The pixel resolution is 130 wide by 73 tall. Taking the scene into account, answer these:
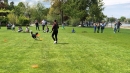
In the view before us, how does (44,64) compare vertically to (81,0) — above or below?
below

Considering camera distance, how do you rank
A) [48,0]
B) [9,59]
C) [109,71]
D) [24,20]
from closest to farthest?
[109,71], [9,59], [24,20], [48,0]

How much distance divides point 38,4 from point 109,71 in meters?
114

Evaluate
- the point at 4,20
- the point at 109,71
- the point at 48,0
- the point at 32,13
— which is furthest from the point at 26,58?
the point at 32,13

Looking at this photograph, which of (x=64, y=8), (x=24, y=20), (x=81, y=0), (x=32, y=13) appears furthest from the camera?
(x=32, y=13)

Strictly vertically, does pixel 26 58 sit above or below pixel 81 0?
below

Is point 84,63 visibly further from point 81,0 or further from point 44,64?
point 81,0

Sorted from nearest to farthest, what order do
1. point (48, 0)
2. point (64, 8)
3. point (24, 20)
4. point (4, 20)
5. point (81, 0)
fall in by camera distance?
1. point (4, 20)
2. point (24, 20)
3. point (81, 0)
4. point (64, 8)
5. point (48, 0)

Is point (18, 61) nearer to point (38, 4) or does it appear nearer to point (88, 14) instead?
point (88, 14)

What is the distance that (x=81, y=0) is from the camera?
80125mm

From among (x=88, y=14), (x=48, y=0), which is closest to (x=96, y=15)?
(x=88, y=14)

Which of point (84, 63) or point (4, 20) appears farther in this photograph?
point (4, 20)

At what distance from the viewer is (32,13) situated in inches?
4478

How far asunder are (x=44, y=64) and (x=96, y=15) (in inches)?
2889

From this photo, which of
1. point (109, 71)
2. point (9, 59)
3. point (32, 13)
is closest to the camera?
point (109, 71)
